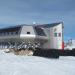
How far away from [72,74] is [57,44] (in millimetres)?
52187

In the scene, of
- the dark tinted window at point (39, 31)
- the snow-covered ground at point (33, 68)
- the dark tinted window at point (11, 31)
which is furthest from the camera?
the dark tinted window at point (39, 31)

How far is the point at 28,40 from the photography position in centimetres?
6172

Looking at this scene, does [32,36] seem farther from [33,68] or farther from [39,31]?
[33,68]

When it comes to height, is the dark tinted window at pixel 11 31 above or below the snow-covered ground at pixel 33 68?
above

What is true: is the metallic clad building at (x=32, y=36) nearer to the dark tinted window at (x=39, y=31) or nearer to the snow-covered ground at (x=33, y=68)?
the dark tinted window at (x=39, y=31)

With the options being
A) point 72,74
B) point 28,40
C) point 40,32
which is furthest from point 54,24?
point 72,74

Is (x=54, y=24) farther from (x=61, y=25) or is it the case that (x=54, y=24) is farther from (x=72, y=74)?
(x=72, y=74)

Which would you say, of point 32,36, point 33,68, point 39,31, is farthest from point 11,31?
point 33,68

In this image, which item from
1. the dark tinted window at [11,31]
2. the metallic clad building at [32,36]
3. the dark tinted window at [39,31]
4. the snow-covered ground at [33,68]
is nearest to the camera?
the snow-covered ground at [33,68]

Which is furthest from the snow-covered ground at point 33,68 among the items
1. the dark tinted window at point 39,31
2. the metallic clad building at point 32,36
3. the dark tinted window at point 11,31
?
the dark tinted window at point 39,31

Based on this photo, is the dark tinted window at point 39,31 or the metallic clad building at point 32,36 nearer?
the metallic clad building at point 32,36

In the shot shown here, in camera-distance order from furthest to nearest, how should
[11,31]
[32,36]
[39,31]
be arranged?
[39,31]
[11,31]
[32,36]

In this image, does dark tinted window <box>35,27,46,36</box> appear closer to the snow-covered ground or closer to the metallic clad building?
the metallic clad building

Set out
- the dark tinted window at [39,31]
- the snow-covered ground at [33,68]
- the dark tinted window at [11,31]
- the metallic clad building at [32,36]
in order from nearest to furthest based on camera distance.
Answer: the snow-covered ground at [33,68]
the metallic clad building at [32,36]
the dark tinted window at [11,31]
the dark tinted window at [39,31]
